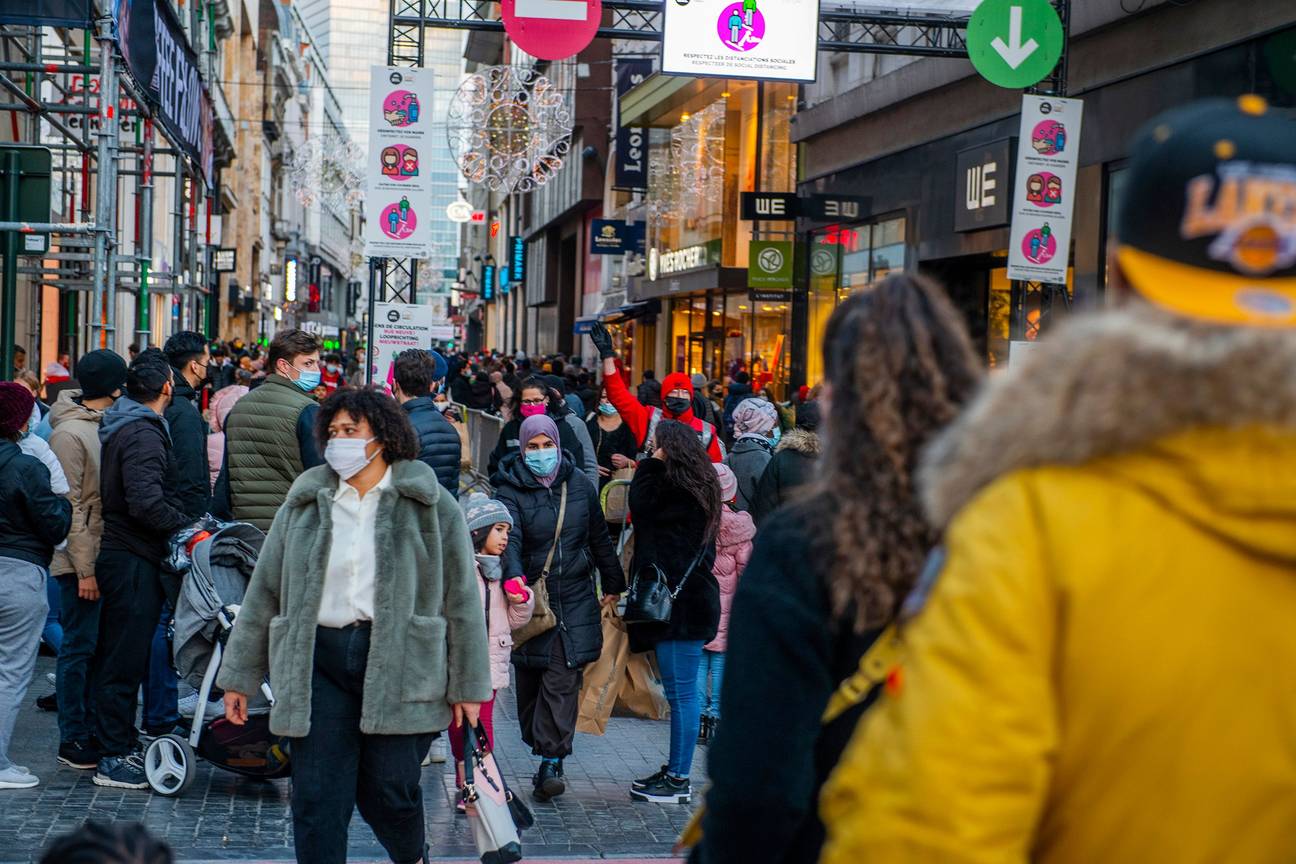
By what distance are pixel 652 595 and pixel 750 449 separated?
119 inches

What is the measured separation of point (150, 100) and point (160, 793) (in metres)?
8.30

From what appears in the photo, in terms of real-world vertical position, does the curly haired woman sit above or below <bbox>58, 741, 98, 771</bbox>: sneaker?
above

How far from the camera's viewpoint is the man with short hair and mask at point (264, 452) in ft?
26.9

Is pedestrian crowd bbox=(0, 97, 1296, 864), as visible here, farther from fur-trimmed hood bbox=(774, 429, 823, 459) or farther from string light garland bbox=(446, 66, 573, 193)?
string light garland bbox=(446, 66, 573, 193)

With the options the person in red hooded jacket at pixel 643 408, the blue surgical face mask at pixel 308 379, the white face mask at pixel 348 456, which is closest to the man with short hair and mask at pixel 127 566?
the blue surgical face mask at pixel 308 379

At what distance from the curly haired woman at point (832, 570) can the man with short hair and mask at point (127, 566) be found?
5679 mm

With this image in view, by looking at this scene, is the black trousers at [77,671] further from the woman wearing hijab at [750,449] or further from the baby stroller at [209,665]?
the woman wearing hijab at [750,449]

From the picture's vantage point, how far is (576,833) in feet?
23.7

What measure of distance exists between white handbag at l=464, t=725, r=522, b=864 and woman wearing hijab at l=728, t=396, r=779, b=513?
14.5 feet

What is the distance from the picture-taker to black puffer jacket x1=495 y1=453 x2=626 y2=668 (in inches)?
306

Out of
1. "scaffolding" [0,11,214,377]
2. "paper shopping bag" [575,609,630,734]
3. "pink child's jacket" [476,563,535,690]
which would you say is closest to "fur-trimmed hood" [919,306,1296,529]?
"pink child's jacket" [476,563,535,690]

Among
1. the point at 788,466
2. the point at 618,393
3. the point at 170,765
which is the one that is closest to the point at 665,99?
the point at 618,393

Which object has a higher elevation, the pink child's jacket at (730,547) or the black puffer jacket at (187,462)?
the black puffer jacket at (187,462)

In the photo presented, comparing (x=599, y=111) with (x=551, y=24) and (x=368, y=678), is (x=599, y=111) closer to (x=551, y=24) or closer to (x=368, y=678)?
(x=551, y=24)
